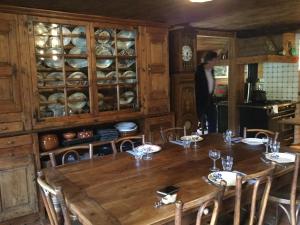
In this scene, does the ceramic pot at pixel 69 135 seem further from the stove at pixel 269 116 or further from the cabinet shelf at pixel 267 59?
the cabinet shelf at pixel 267 59

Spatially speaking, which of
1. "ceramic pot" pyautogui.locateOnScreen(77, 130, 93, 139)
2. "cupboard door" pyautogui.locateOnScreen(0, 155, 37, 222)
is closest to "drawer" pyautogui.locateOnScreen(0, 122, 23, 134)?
"cupboard door" pyautogui.locateOnScreen(0, 155, 37, 222)

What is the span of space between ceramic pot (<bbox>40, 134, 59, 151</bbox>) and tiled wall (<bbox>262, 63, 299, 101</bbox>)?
4527 mm

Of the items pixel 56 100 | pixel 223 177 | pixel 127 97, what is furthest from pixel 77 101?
pixel 223 177

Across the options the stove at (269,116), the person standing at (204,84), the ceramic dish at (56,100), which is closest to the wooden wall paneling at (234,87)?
the stove at (269,116)

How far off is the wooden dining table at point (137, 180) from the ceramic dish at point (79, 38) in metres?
1.48

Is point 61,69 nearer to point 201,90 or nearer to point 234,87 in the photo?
point 201,90

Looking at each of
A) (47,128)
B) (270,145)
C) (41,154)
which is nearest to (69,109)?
(47,128)

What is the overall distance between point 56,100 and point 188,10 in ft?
5.94

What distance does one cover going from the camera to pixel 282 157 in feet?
7.18

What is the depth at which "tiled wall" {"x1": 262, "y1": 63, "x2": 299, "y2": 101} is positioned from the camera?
5.42 meters

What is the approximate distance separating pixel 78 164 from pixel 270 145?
1579mm

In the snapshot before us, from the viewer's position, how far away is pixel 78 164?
2172mm

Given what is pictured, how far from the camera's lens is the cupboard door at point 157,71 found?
3.61 m

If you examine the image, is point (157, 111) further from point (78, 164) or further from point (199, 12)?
point (78, 164)
